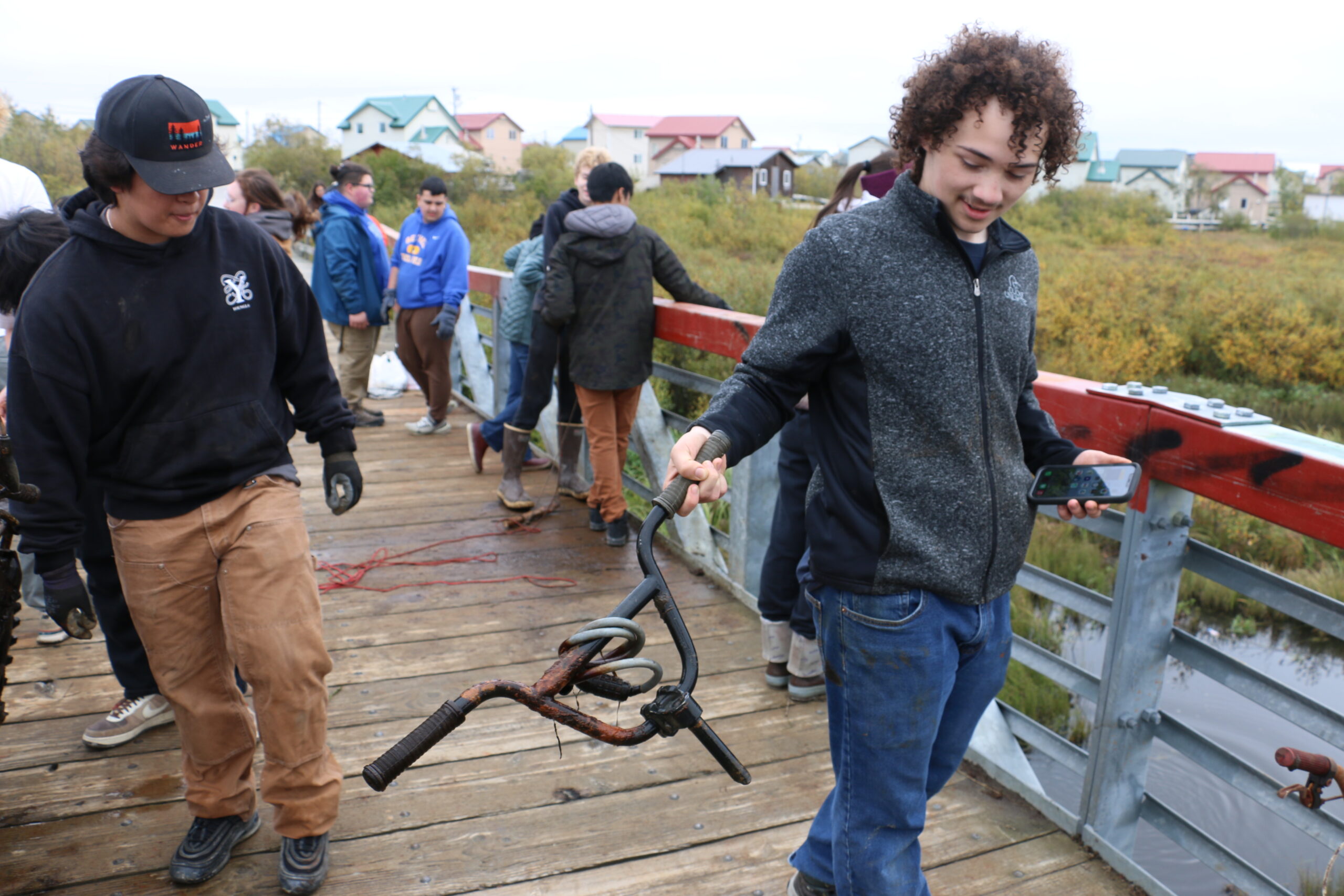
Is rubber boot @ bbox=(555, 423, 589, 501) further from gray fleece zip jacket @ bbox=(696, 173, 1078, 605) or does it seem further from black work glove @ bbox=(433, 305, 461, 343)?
gray fleece zip jacket @ bbox=(696, 173, 1078, 605)

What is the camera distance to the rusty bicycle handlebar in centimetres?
111

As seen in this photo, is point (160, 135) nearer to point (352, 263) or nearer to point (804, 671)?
point (804, 671)

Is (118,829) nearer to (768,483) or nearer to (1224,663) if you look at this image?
(768,483)

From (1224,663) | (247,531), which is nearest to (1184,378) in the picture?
(1224,663)

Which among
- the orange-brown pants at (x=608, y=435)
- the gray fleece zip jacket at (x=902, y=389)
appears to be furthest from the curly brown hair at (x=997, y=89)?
the orange-brown pants at (x=608, y=435)

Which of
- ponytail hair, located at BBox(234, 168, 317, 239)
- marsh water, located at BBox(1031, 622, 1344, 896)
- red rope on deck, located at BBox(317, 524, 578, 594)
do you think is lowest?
marsh water, located at BBox(1031, 622, 1344, 896)

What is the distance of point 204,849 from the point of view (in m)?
2.32

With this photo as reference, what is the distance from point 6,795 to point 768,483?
2.51 m

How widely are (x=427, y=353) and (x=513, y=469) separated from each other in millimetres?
1775

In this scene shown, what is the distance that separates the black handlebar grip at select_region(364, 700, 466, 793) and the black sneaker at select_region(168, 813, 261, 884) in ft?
4.83

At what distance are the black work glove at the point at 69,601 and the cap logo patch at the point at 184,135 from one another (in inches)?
37.8

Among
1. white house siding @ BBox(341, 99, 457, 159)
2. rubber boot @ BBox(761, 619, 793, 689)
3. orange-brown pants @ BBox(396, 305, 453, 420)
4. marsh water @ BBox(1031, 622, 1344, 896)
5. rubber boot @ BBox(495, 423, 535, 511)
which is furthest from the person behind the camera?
white house siding @ BBox(341, 99, 457, 159)

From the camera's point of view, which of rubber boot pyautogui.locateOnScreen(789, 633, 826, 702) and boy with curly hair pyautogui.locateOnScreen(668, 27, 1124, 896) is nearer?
boy with curly hair pyautogui.locateOnScreen(668, 27, 1124, 896)

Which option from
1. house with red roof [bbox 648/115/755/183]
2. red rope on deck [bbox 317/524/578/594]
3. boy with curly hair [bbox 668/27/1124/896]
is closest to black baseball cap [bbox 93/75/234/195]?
boy with curly hair [bbox 668/27/1124/896]
